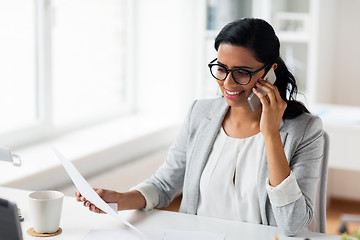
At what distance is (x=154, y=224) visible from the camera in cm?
172

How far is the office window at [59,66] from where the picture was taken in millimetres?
3133

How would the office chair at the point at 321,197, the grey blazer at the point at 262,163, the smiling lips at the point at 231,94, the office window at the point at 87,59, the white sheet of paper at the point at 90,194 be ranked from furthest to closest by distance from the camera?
1. the office window at the point at 87,59
2. the office chair at the point at 321,197
3. the smiling lips at the point at 231,94
4. the grey blazer at the point at 262,163
5. the white sheet of paper at the point at 90,194

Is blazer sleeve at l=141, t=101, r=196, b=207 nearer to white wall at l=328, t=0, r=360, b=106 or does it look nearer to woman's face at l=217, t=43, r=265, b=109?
woman's face at l=217, t=43, r=265, b=109

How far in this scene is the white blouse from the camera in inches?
73.5

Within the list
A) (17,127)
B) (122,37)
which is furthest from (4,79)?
(122,37)

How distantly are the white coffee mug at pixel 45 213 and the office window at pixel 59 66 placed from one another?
1.53 metres

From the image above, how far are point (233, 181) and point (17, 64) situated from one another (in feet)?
5.51

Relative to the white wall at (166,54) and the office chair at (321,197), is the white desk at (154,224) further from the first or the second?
the white wall at (166,54)

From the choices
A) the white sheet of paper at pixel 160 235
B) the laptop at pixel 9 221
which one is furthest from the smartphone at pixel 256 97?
the laptop at pixel 9 221

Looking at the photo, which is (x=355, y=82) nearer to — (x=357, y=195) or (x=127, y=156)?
(x=357, y=195)

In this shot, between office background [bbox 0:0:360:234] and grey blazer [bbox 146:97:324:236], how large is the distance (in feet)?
3.39

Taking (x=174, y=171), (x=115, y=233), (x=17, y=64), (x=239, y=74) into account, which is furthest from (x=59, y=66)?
(x=115, y=233)

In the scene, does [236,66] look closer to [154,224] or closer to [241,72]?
[241,72]

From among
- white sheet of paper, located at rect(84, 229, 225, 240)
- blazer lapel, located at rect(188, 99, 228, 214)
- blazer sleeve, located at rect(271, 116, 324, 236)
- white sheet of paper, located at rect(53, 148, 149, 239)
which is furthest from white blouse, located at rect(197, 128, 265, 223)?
white sheet of paper, located at rect(53, 148, 149, 239)
